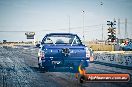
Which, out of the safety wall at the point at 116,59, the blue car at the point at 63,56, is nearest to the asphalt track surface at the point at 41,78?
the blue car at the point at 63,56

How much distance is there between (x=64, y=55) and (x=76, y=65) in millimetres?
715

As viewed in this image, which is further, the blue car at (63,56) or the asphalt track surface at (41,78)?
the blue car at (63,56)

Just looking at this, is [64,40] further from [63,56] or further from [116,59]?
[116,59]

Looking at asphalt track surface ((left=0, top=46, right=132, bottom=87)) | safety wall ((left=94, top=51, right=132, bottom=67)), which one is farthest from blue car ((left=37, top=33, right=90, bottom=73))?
safety wall ((left=94, top=51, right=132, bottom=67))

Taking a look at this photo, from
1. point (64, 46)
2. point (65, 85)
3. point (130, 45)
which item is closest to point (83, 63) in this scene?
point (64, 46)

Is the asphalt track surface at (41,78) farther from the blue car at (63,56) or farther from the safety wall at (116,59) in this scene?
the safety wall at (116,59)

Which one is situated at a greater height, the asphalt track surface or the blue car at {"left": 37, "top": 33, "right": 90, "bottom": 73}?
the blue car at {"left": 37, "top": 33, "right": 90, "bottom": 73}

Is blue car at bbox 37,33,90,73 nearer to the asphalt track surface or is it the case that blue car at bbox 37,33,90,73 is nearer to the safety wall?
the asphalt track surface

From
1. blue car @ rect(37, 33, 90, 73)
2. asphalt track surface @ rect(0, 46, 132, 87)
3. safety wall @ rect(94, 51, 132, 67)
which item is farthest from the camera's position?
safety wall @ rect(94, 51, 132, 67)

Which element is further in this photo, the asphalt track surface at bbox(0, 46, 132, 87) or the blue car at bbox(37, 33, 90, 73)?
the blue car at bbox(37, 33, 90, 73)

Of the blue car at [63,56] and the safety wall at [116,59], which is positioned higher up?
the blue car at [63,56]

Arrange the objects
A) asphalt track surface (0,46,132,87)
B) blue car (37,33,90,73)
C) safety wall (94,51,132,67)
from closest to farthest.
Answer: asphalt track surface (0,46,132,87) < blue car (37,33,90,73) < safety wall (94,51,132,67)

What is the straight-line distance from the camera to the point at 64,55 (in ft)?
37.6

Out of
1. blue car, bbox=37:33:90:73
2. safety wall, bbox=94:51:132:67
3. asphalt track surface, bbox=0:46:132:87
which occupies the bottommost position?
safety wall, bbox=94:51:132:67
